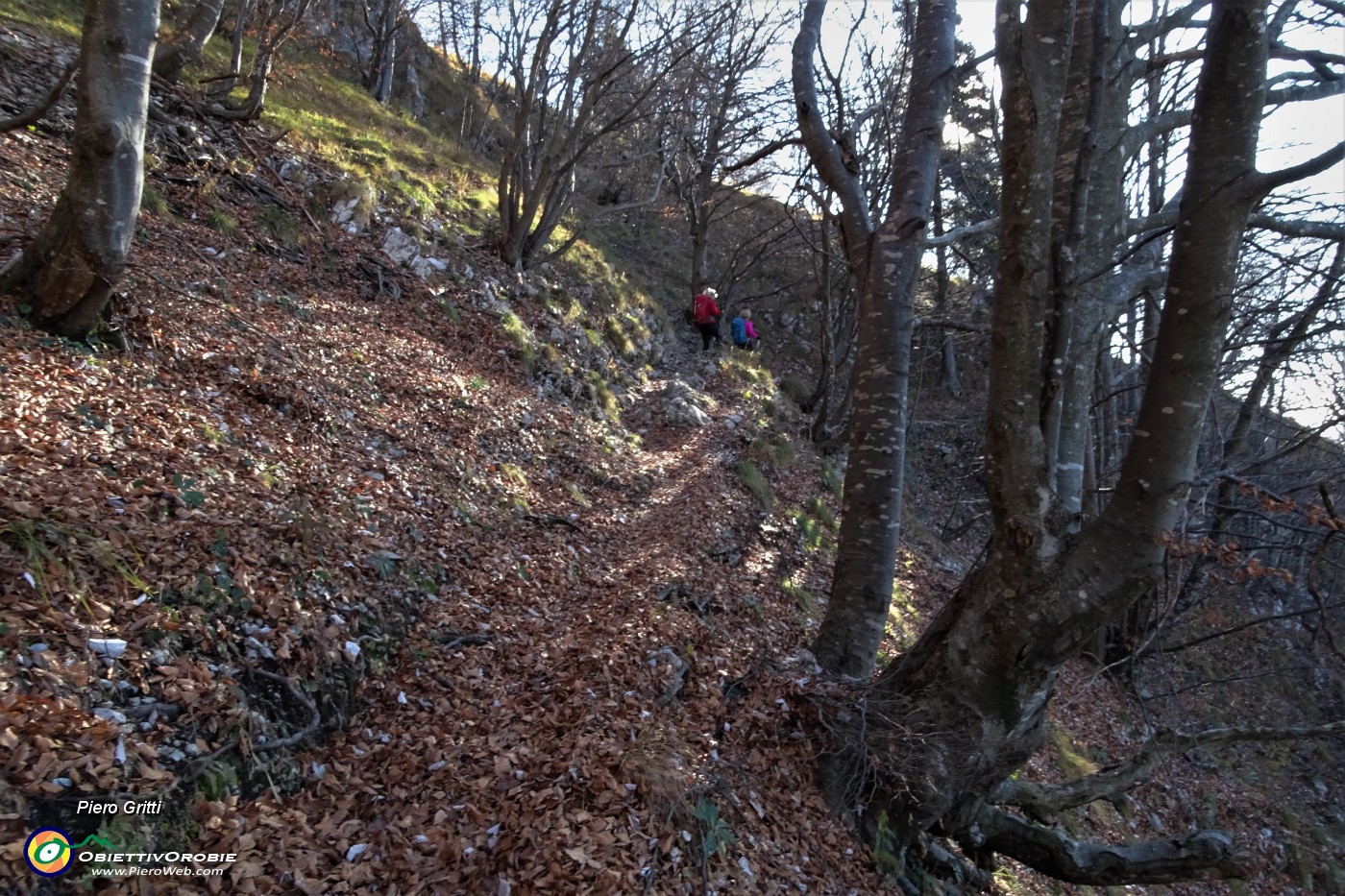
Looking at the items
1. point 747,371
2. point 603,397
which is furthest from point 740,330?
point 603,397

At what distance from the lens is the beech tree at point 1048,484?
3369 millimetres

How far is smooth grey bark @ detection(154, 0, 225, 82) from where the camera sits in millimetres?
10125

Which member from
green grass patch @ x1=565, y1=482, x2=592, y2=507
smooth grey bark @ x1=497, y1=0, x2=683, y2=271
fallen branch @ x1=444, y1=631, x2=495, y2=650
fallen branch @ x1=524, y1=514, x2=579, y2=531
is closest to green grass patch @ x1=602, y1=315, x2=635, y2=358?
smooth grey bark @ x1=497, y1=0, x2=683, y2=271

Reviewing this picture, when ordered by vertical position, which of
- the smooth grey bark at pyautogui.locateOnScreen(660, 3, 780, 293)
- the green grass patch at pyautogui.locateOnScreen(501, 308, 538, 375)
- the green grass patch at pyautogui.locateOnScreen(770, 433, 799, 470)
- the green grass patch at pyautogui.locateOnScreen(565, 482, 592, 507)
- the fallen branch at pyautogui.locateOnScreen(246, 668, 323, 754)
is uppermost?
the smooth grey bark at pyautogui.locateOnScreen(660, 3, 780, 293)

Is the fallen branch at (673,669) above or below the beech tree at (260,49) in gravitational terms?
below

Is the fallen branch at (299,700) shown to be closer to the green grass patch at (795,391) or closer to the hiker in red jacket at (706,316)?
the hiker in red jacket at (706,316)

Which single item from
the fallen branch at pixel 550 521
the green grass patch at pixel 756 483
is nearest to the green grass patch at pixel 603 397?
the green grass patch at pixel 756 483

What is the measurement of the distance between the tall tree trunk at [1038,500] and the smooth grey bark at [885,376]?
2.03 feet

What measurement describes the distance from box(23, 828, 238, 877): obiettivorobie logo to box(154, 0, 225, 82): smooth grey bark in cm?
1127

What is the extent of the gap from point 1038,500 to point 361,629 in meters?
4.35

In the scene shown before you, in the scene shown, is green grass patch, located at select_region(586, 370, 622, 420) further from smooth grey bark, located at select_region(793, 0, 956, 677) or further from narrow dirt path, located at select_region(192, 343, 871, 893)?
smooth grey bark, located at select_region(793, 0, 956, 677)

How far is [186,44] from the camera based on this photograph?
1017 centimetres

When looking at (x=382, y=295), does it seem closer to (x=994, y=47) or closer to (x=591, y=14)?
(x=591, y=14)

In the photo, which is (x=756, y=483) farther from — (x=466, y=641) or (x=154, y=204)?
(x=154, y=204)
